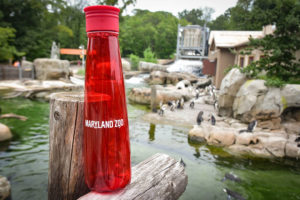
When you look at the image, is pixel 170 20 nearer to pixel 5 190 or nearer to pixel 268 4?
pixel 268 4

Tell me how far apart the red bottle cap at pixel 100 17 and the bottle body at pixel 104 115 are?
0.08 feet

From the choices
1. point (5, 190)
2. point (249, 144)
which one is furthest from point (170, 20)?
point (5, 190)

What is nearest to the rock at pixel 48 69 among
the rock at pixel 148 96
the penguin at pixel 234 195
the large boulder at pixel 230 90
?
the rock at pixel 148 96

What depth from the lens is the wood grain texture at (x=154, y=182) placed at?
1.11 metres

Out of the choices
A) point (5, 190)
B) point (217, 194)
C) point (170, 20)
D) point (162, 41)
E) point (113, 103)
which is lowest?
point (217, 194)

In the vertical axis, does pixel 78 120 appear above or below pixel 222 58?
below

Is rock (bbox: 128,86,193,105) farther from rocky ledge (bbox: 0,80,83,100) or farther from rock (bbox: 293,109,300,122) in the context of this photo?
rock (bbox: 293,109,300,122)

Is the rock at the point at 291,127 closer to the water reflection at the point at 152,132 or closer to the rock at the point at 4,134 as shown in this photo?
the water reflection at the point at 152,132

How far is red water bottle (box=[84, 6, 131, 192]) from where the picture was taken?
0.97 meters

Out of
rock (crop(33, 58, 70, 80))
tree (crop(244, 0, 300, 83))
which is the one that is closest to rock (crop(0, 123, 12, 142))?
tree (crop(244, 0, 300, 83))

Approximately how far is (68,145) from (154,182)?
52cm

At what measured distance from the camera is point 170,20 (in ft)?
217

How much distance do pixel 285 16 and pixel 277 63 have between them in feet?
7.08

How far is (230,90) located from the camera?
1238 centimetres
